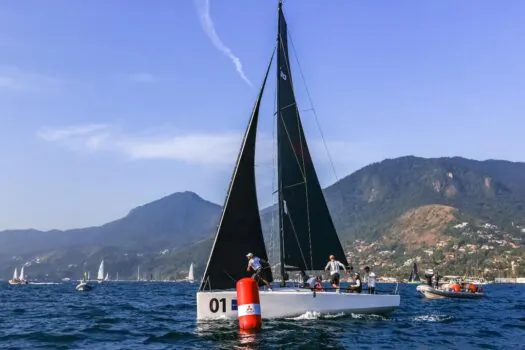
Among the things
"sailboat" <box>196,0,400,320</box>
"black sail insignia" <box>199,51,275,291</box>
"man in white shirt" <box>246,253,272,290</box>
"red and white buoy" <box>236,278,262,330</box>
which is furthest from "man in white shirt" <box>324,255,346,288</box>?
"red and white buoy" <box>236,278,262,330</box>

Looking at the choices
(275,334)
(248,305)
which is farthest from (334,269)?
(248,305)

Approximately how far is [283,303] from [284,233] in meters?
5.04

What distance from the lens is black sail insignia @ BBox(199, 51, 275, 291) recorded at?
29891 mm

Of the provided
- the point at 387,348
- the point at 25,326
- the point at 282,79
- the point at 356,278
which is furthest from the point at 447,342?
the point at 25,326

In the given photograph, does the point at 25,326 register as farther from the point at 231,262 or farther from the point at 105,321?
the point at 231,262

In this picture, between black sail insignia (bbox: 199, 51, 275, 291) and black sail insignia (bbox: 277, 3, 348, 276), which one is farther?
black sail insignia (bbox: 277, 3, 348, 276)

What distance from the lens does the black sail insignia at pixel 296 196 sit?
3328 centimetres

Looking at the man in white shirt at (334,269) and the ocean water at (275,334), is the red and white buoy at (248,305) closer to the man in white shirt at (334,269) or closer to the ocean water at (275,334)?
the ocean water at (275,334)

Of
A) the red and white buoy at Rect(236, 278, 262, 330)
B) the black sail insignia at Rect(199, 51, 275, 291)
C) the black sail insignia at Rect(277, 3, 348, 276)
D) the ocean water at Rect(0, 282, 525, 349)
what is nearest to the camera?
the ocean water at Rect(0, 282, 525, 349)

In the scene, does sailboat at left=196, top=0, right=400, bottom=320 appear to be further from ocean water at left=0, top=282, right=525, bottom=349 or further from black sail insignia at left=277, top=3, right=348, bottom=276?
ocean water at left=0, top=282, right=525, bottom=349

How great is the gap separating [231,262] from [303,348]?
9.02 m

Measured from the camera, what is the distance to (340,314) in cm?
3103

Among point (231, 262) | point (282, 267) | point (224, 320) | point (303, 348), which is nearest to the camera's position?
point (303, 348)

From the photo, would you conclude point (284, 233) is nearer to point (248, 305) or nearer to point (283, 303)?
point (283, 303)
